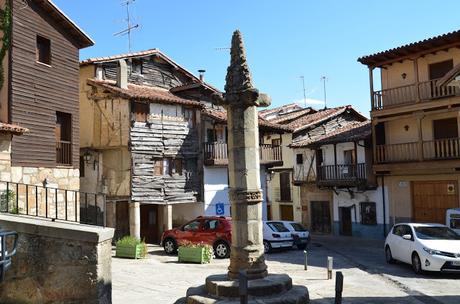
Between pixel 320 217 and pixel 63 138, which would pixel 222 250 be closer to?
pixel 63 138

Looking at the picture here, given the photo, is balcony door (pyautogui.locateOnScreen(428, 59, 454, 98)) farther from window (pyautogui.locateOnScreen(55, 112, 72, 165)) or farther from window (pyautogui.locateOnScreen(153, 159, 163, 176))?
window (pyautogui.locateOnScreen(55, 112, 72, 165))

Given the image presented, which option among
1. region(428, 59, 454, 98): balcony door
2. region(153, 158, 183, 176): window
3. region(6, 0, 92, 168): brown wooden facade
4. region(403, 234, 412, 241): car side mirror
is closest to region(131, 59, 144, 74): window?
region(153, 158, 183, 176): window

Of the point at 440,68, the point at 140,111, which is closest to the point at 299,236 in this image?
the point at 140,111

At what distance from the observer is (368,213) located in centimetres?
2680

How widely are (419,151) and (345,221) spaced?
24.9ft

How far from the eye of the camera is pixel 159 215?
2605cm

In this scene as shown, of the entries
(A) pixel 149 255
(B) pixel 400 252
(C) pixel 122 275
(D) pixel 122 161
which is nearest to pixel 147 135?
(D) pixel 122 161

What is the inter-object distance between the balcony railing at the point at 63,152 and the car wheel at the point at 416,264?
509 inches

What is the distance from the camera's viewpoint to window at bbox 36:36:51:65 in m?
Result: 18.0

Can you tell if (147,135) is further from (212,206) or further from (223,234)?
(223,234)

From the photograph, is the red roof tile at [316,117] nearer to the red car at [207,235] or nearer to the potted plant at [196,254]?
the red car at [207,235]

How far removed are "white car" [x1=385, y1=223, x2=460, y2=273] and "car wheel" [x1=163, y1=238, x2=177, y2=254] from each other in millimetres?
8573

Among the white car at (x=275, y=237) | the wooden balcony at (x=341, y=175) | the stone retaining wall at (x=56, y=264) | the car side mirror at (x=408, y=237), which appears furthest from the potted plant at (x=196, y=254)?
the wooden balcony at (x=341, y=175)

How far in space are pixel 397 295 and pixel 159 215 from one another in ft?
56.3
